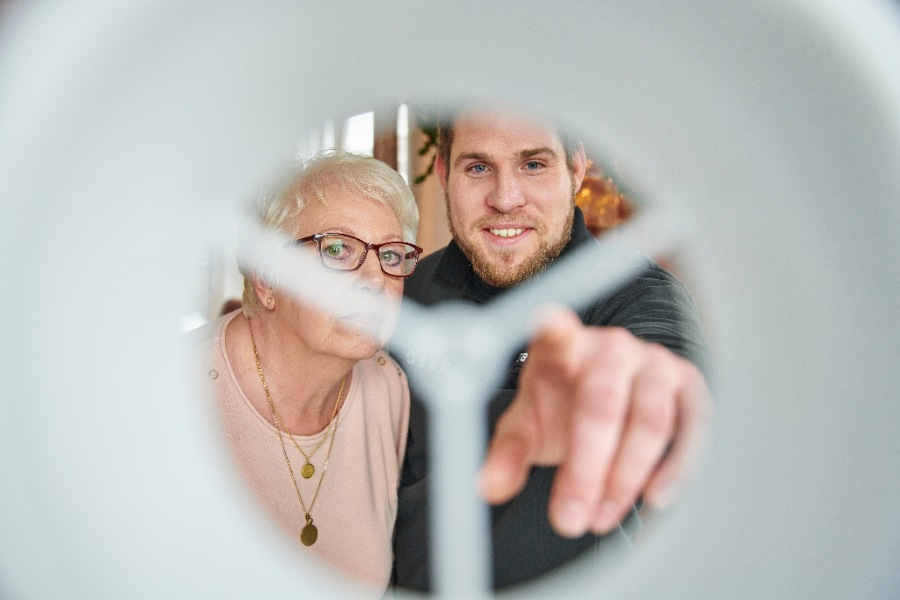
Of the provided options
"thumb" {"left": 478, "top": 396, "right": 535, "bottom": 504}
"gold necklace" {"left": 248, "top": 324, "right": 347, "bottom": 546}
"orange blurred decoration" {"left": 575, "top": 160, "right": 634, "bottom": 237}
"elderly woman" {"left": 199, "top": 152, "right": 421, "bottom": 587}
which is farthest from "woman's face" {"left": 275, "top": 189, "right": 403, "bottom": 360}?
"thumb" {"left": 478, "top": 396, "right": 535, "bottom": 504}

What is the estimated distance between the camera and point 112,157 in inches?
13.4

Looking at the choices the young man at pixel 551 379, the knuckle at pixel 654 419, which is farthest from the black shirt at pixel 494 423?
the knuckle at pixel 654 419

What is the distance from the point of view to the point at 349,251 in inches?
26.4

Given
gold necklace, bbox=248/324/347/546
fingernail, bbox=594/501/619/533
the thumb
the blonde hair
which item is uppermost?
the blonde hair

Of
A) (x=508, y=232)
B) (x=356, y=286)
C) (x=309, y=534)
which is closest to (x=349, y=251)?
(x=356, y=286)

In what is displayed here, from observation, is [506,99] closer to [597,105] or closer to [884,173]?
[597,105]

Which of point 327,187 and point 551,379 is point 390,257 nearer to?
point 327,187

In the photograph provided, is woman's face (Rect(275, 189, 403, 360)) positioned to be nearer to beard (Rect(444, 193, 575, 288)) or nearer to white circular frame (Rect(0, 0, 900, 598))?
beard (Rect(444, 193, 575, 288))

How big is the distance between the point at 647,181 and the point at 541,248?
0.18m

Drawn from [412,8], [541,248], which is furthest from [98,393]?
[541,248]

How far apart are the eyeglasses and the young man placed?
0.07 meters

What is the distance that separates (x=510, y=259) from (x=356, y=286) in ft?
0.51

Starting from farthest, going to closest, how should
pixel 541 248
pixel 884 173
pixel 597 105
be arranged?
1. pixel 541 248
2. pixel 597 105
3. pixel 884 173

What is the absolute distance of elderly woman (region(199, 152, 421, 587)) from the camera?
0.68 meters
